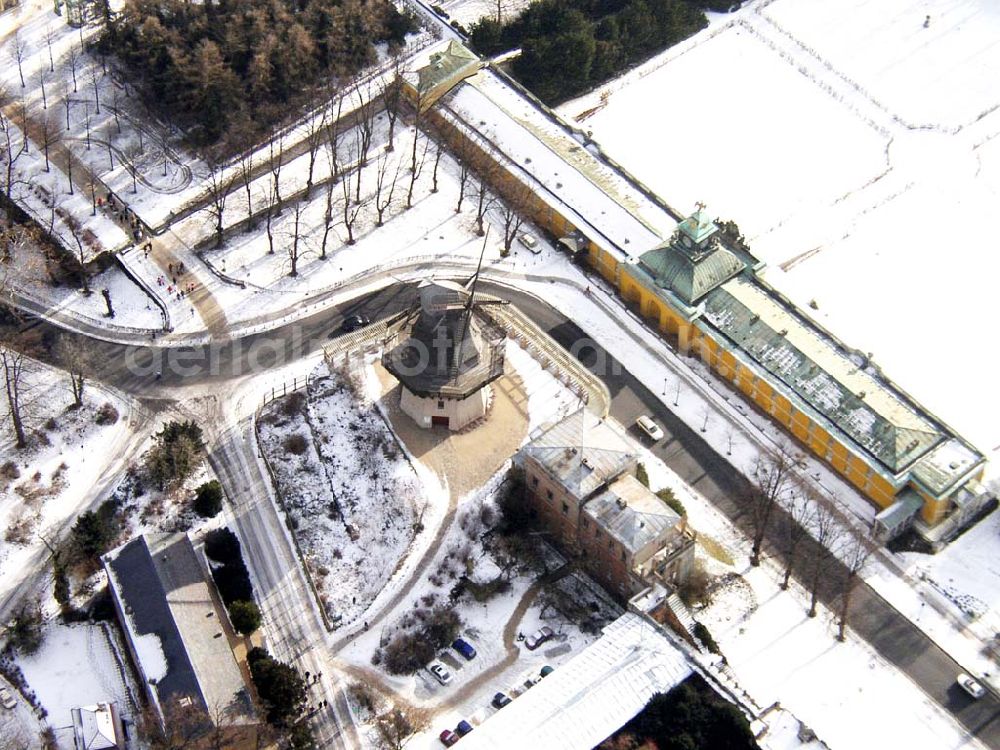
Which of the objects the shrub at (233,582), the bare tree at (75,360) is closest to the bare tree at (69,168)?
the bare tree at (75,360)

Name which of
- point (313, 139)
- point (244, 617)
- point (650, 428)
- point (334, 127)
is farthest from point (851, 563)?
point (334, 127)

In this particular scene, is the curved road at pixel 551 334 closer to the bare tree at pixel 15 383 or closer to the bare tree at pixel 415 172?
the bare tree at pixel 15 383

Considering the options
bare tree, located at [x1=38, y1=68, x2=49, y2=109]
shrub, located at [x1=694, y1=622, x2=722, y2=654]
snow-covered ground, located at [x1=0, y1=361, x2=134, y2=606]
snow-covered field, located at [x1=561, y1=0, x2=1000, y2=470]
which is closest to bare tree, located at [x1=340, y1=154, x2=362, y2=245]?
snow-covered field, located at [x1=561, y1=0, x2=1000, y2=470]

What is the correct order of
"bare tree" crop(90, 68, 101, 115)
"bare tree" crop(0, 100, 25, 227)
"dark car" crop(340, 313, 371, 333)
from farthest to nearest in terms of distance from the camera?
"bare tree" crop(90, 68, 101, 115)
"bare tree" crop(0, 100, 25, 227)
"dark car" crop(340, 313, 371, 333)

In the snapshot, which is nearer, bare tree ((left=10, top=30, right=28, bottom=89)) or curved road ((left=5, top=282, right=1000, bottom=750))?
curved road ((left=5, top=282, right=1000, bottom=750))

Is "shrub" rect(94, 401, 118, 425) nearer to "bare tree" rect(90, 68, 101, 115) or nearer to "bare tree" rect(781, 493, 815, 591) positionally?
"bare tree" rect(90, 68, 101, 115)

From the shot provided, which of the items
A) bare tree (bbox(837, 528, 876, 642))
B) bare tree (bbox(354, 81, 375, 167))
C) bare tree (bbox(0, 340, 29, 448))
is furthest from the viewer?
bare tree (bbox(354, 81, 375, 167))

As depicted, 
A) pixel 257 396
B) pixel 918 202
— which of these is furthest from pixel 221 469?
pixel 918 202
